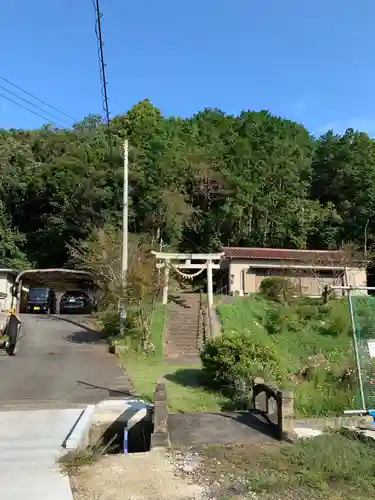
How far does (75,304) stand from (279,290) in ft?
36.1

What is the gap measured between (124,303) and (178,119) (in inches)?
1253

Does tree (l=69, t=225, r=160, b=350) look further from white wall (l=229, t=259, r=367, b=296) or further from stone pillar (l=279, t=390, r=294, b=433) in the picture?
stone pillar (l=279, t=390, r=294, b=433)

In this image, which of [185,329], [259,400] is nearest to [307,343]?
[185,329]

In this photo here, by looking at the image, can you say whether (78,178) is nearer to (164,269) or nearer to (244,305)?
(164,269)

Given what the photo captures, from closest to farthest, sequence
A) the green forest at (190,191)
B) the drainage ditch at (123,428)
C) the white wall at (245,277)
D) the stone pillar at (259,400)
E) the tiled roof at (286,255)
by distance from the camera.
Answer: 1. the drainage ditch at (123,428)
2. the stone pillar at (259,400)
3. the tiled roof at (286,255)
4. the white wall at (245,277)
5. the green forest at (190,191)

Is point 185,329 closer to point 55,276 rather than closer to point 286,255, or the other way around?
point 286,255

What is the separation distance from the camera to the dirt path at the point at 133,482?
4539 millimetres

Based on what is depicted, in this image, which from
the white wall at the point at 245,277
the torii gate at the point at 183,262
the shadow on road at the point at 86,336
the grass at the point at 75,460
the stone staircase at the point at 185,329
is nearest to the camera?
the grass at the point at 75,460

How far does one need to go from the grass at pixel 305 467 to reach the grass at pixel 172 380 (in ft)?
10.4

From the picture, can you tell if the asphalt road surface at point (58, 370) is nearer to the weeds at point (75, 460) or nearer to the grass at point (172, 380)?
the grass at point (172, 380)

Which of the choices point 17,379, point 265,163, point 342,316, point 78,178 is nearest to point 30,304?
point 78,178

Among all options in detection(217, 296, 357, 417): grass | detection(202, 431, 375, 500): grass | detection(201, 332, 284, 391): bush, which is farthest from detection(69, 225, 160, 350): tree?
detection(202, 431, 375, 500): grass

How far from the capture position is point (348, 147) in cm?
3762

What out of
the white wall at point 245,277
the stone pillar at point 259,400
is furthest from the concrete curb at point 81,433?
the white wall at point 245,277
